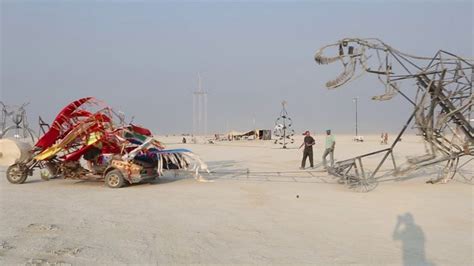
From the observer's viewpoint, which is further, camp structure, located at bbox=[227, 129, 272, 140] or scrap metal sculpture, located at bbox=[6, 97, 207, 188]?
camp structure, located at bbox=[227, 129, 272, 140]

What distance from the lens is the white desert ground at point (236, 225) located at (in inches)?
217

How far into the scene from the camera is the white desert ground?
552 cm

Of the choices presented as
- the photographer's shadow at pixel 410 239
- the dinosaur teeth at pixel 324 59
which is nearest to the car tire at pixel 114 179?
the dinosaur teeth at pixel 324 59

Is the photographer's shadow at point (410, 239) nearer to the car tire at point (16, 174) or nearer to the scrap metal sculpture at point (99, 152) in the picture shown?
the scrap metal sculpture at point (99, 152)

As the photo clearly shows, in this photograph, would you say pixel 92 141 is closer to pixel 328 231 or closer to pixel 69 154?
pixel 69 154

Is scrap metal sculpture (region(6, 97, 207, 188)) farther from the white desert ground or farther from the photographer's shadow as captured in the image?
the photographer's shadow

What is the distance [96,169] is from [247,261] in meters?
8.71

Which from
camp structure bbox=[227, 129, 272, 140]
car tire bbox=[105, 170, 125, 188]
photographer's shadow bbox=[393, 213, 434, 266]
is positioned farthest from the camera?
camp structure bbox=[227, 129, 272, 140]

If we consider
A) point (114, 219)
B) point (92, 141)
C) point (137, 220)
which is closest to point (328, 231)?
point (137, 220)

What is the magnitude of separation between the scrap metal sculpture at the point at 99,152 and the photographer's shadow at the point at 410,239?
20.0 feet

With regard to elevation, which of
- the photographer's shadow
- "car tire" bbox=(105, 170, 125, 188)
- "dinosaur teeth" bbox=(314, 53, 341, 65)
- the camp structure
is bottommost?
the photographer's shadow

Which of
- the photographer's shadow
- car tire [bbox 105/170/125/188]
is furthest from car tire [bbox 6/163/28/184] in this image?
the photographer's shadow

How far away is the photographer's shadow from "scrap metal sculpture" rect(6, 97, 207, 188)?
6091 mm

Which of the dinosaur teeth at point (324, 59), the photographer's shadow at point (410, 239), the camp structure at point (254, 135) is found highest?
the dinosaur teeth at point (324, 59)
